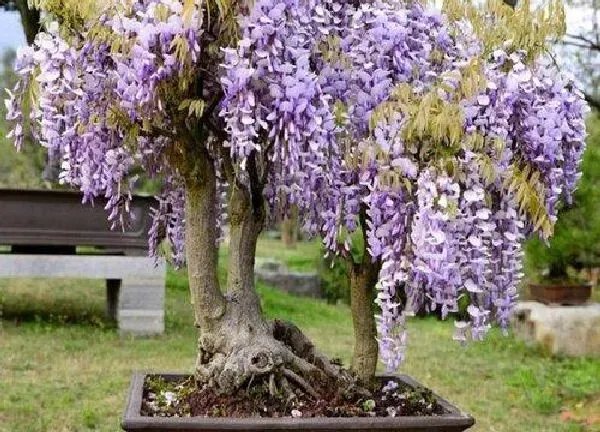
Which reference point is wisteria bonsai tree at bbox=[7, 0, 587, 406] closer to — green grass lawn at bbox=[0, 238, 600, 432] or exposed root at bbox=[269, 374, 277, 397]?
exposed root at bbox=[269, 374, 277, 397]

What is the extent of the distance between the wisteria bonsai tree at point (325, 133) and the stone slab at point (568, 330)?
442 centimetres

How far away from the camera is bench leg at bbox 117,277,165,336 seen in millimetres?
6797

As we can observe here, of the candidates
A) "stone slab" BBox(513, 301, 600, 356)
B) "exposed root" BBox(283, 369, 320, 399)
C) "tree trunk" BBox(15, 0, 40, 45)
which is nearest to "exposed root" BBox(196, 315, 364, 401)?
"exposed root" BBox(283, 369, 320, 399)

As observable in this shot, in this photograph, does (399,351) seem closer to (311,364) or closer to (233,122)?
(311,364)

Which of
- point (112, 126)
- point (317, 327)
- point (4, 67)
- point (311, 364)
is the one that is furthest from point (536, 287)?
point (4, 67)

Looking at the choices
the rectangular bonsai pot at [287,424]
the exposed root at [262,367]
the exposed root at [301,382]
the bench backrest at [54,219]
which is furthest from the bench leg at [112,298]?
the rectangular bonsai pot at [287,424]

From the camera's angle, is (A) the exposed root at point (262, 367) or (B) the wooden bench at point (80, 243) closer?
(A) the exposed root at point (262, 367)

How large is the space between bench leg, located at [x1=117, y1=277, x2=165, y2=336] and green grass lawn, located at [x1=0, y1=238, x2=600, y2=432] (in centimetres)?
13

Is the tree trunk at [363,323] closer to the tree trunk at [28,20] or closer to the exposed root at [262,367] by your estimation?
the exposed root at [262,367]

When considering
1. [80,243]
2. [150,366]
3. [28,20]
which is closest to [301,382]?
[150,366]

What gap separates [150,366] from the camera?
5648 mm

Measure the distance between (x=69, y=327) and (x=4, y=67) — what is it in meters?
6.05

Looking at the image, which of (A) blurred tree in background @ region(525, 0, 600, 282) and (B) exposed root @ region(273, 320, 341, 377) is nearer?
(B) exposed root @ region(273, 320, 341, 377)

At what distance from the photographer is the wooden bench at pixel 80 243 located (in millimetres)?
6547
